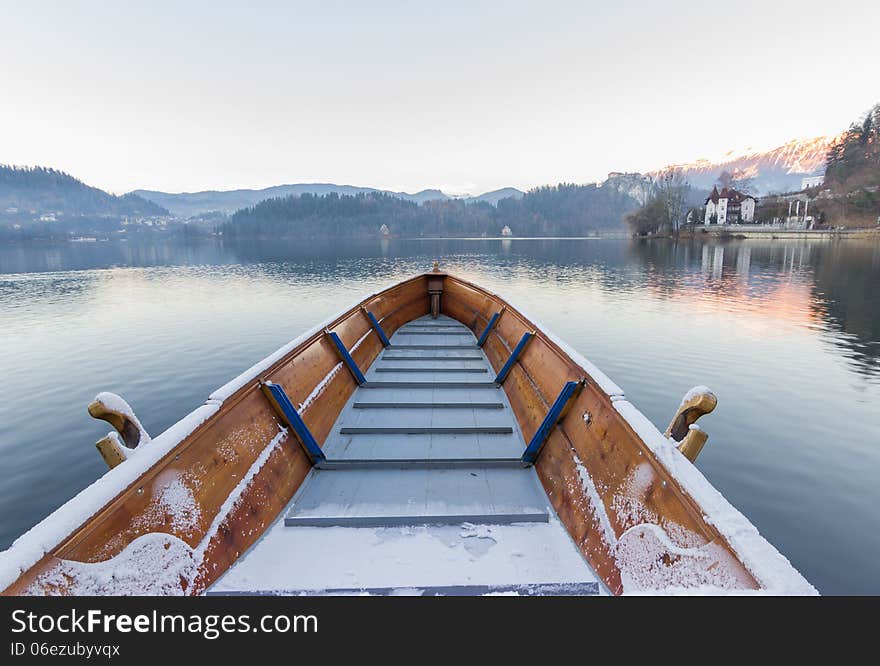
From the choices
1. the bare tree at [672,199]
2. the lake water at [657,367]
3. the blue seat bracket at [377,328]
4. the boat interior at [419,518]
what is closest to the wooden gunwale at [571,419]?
the boat interior at [419,518]

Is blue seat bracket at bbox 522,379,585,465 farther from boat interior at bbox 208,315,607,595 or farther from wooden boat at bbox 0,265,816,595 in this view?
boat interior at bbox 208,315,607,595

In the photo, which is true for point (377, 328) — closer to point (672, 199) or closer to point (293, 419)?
point (293, 419)

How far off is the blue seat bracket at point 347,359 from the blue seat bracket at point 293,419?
204 cm

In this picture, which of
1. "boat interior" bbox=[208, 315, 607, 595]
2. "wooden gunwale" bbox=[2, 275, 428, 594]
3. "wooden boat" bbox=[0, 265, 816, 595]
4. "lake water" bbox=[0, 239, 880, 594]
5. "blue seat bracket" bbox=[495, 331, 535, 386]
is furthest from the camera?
"lake water" bbox=[0, 239, 880, 594]

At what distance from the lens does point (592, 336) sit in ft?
60.3

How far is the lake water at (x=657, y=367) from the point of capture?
6.87 meters

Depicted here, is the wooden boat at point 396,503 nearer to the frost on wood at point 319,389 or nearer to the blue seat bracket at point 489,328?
the frost on wood at point 319,389

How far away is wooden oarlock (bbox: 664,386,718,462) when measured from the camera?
3.30 m

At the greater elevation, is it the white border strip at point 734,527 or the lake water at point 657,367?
the white border strip at point 734,527

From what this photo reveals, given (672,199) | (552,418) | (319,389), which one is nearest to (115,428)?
(319,389)

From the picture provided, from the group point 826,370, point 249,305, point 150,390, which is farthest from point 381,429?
point 249,305

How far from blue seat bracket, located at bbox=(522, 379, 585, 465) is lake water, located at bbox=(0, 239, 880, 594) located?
408cm

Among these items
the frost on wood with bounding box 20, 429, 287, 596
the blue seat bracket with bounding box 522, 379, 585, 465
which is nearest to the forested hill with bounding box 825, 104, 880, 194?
the blue seat bracket with bounding box 522, 379, 585, 465
